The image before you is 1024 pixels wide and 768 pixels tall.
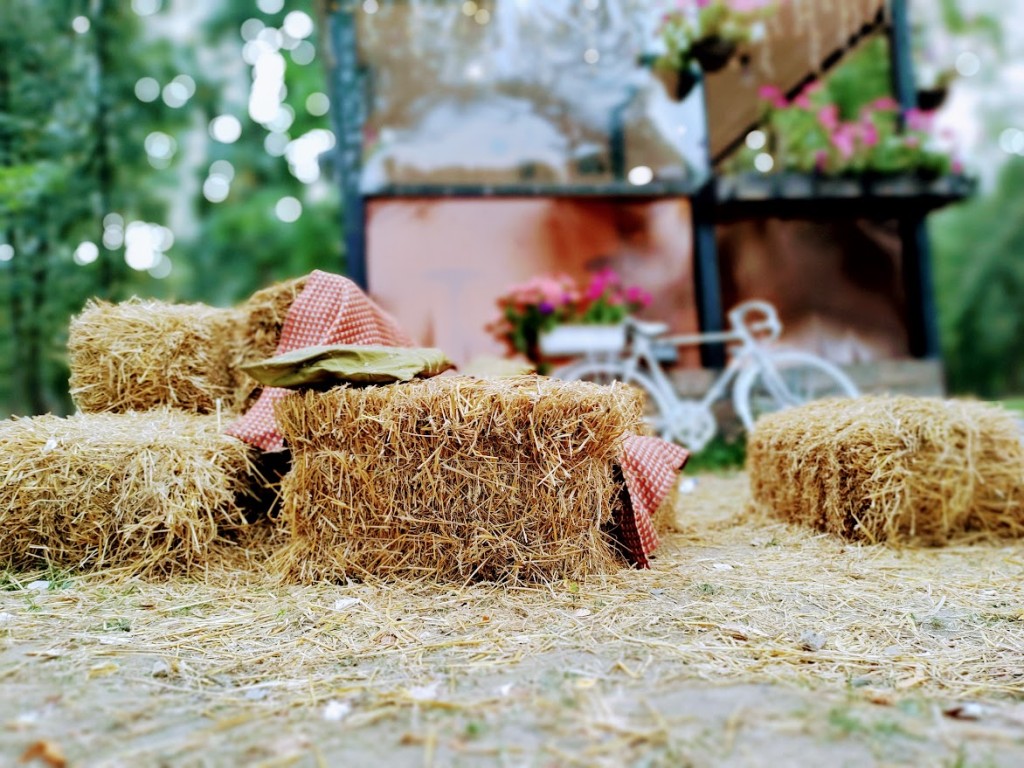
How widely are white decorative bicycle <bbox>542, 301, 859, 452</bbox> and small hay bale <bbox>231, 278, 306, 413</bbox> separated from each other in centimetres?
283

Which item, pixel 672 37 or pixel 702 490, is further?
pixel 672 37

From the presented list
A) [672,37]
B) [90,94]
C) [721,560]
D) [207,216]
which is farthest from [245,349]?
[207,216]

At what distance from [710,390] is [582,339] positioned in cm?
133

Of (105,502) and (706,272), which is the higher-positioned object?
(706,272)

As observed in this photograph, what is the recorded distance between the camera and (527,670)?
165 centimetres

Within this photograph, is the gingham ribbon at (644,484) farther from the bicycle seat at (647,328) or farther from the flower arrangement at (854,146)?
the flower arrangement at (854,146)

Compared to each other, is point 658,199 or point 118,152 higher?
point 118,152

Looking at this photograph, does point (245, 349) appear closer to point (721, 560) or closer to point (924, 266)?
point (721, 560)

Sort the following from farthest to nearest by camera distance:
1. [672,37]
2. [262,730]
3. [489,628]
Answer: [672,37] → [489,628] → [262,730]

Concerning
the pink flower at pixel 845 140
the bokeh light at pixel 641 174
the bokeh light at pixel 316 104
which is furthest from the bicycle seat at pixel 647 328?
the bokeh light at pixel 316 104

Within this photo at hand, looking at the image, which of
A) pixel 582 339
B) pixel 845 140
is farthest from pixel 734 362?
pixel 845 140

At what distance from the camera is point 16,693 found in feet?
5.03

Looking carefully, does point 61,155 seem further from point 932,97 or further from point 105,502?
point 932,97

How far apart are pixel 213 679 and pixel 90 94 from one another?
25.4 feet
